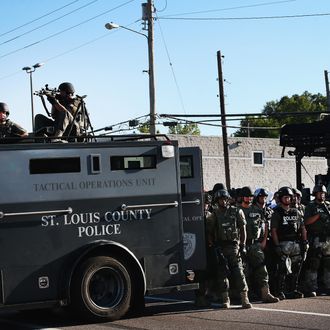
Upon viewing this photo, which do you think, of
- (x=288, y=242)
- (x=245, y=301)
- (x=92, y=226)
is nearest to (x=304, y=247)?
(x=288, y=242)

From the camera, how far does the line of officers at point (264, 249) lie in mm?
10383

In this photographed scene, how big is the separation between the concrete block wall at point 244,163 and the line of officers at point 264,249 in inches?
1090

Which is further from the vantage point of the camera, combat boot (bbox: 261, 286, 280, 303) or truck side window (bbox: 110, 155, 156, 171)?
combat boot (bbox: 261, 286, 280, 303)

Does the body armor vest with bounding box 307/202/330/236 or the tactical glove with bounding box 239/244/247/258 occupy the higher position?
the body armor vest with bounding box 307/202/330/236

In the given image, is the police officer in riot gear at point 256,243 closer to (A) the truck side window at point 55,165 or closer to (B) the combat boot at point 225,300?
(B) the combat boot at point 225,300

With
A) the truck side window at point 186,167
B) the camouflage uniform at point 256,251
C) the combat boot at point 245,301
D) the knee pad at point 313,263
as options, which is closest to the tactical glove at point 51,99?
the truck side window at point 186,167

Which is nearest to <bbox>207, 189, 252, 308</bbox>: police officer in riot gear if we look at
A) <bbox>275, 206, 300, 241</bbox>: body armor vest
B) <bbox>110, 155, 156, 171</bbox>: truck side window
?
<bbox>275, 206, 300, 241</bbox>: body armor vest

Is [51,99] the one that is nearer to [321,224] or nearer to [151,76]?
[321,224]

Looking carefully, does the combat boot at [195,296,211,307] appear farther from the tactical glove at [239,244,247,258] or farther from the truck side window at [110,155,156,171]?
the truck side window at [110,155,156,171]

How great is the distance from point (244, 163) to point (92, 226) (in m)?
34.9

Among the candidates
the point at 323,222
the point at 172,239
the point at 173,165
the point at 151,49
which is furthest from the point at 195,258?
the point at 151,49

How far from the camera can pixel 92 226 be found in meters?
9.27

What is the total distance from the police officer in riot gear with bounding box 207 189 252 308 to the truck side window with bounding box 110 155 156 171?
4.81 ft

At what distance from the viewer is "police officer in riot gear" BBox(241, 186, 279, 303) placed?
10758mm
